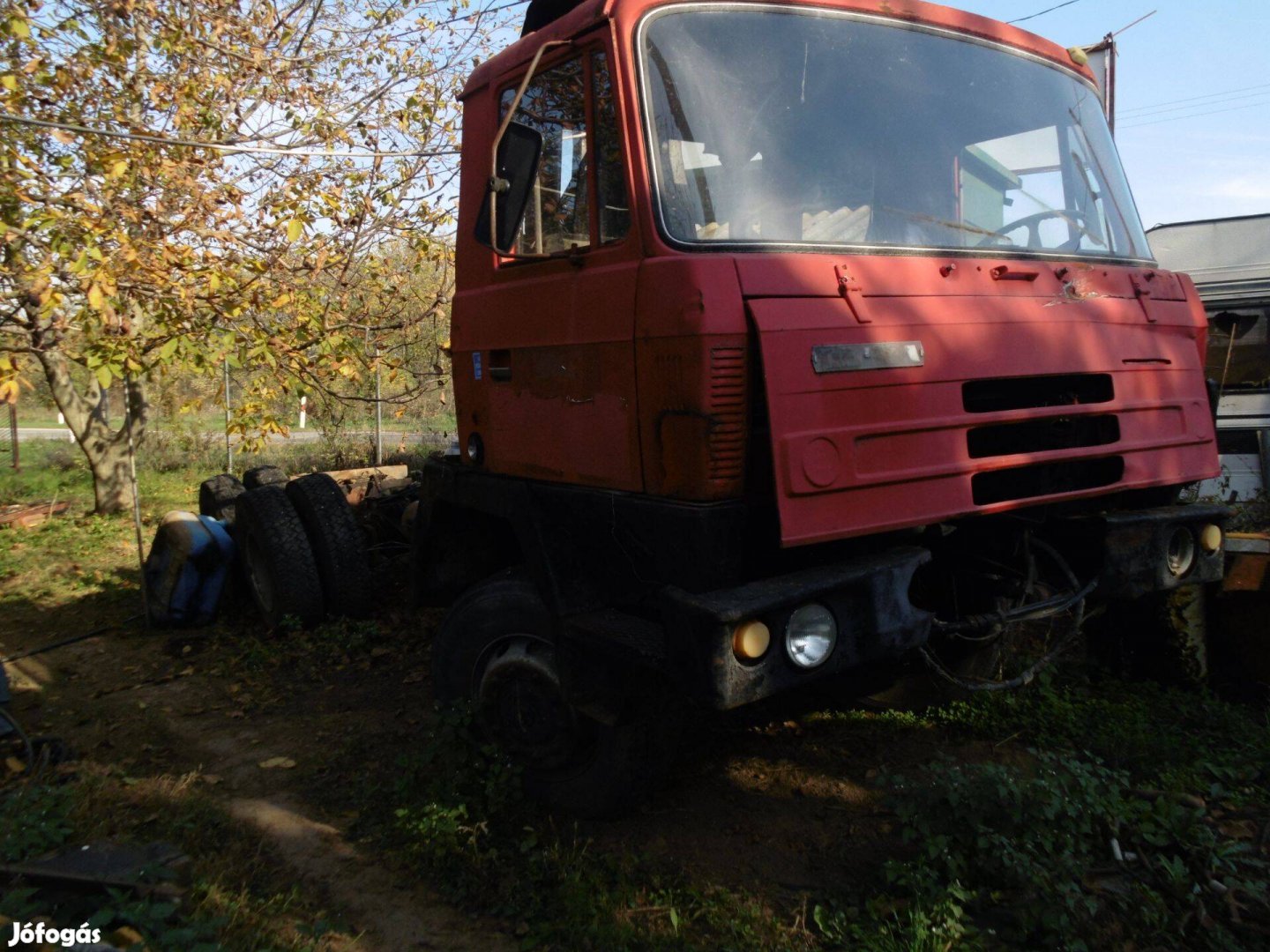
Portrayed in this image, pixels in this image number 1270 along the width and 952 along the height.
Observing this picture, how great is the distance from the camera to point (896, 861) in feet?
10.1

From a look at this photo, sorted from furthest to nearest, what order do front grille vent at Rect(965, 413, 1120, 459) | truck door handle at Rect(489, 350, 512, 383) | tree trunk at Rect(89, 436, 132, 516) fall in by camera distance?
tree trunk at Rect(89, 436, 132, 516), truck door handle at Rect(489, 350, 512, 383), front grille vent at Rect(965, 413, 1120, 459)

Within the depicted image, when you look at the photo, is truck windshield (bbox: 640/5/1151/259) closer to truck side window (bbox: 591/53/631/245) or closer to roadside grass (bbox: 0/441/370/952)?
truck side window (bbox: 591/53/631/245)

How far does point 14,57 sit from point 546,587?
7221 mm

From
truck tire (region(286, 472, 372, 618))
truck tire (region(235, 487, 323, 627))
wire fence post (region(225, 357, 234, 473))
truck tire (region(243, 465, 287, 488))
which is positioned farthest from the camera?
wire fence post (region(225, 357, 234, 473))

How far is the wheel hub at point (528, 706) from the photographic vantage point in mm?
3488

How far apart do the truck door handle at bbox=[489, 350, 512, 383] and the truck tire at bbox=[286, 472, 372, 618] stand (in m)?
2.80

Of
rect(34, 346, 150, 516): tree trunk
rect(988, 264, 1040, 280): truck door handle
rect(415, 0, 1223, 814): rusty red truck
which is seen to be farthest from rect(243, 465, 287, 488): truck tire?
rect(988, 264, 1040, 280): truck door handle

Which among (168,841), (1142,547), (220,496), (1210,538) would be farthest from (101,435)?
(1210,538)

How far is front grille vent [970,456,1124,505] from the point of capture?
10.6ft

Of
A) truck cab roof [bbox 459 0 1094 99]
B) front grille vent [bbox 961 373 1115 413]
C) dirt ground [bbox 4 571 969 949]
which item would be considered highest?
truck cab roof [bbox 459 0 1094 99]

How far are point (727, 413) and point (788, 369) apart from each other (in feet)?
0.70

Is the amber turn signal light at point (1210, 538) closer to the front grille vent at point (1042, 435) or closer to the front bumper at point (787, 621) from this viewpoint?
the front grille vent at point (1042, 435)

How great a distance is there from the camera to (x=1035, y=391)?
3.24m

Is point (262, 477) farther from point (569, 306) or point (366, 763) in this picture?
point (569, 306)
